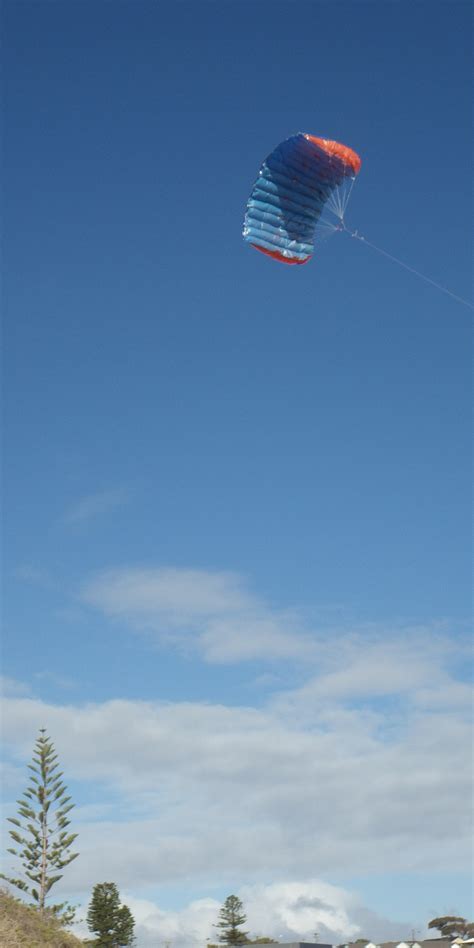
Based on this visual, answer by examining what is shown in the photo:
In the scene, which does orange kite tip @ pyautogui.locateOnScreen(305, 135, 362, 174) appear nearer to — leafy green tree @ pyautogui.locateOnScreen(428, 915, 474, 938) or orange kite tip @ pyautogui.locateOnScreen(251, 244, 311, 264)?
orange kite tip @ pyautogui.locateOnScreen(251, 244, 311, 264)

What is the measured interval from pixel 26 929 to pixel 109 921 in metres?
47.2

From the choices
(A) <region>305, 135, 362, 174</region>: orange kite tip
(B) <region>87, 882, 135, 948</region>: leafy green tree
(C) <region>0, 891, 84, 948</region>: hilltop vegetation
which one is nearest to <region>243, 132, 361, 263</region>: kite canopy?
(A) <region>305, 135, 362, 174</region>: orange kite tip

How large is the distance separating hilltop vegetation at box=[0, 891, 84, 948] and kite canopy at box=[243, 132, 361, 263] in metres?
23.2

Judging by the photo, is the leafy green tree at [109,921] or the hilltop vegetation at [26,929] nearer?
the hilltop vegetation at [26,929]

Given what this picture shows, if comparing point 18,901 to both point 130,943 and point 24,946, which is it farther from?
point 130,943

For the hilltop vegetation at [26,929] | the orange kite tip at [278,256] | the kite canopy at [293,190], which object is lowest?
the hilltop vegetation at [26,929]

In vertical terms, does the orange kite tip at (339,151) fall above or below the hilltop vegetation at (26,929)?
above

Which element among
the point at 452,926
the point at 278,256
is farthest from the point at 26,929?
the point at 452,926

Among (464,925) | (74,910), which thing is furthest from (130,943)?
(464,925)

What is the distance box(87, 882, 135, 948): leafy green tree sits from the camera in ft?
264

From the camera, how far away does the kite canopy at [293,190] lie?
33219 millimetres

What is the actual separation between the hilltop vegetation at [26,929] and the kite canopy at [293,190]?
912 inches

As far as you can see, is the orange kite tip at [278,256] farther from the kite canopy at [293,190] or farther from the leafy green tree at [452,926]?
the leafy green tree at [452,926]

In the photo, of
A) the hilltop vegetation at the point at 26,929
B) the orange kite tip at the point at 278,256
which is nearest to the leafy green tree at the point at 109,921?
the hilltop vegetation at the point at 26,929
